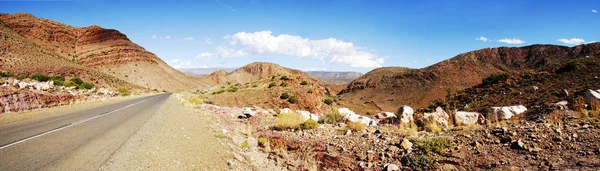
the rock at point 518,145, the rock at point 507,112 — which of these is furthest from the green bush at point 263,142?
the rock at point 507,112

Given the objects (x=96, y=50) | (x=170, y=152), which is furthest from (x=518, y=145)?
(x=96, y=50)

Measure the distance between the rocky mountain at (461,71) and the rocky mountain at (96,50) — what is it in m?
72.8

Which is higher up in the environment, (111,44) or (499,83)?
(111,44)

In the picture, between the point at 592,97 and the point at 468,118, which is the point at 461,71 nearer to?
the point at 592,97

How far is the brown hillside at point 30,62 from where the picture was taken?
179 ft

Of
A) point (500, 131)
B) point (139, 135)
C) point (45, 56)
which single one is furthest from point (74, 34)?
point (500, 131)

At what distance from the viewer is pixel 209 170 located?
617 cm

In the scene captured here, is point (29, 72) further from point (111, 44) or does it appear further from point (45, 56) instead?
point (111, 44)

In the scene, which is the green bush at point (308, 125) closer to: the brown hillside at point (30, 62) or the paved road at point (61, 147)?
the paved road at point (61, 147)

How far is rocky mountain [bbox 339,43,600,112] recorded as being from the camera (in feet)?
187

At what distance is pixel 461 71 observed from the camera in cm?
6300

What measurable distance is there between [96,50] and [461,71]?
115m

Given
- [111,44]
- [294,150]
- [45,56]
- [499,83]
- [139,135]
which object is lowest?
[294,150]

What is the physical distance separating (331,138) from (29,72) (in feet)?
228
